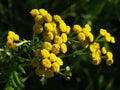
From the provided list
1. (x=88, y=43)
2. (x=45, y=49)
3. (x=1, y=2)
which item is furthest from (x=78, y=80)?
(x=45, y=49)

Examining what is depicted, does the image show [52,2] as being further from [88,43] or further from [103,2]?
[88,43]

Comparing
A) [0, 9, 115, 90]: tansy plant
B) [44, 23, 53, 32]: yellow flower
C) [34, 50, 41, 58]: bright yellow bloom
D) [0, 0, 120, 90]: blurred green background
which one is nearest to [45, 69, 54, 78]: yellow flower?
[0, 9, 115, 90]: tansy plant

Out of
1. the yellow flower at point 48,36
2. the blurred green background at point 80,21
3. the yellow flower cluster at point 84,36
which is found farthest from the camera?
the blurred green background at point 80,21

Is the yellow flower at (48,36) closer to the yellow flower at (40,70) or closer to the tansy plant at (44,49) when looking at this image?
the tansy plant at (44,49)

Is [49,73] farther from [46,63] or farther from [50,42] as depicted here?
[50,42]

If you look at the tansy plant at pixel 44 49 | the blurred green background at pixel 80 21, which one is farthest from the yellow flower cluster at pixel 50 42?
the blurred green background at pixel 80 21

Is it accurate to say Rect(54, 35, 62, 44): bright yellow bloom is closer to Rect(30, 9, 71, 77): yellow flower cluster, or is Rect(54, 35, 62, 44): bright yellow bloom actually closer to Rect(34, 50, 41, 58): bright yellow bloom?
Rect(30, 9, 71, 77): yellow flower cluster
